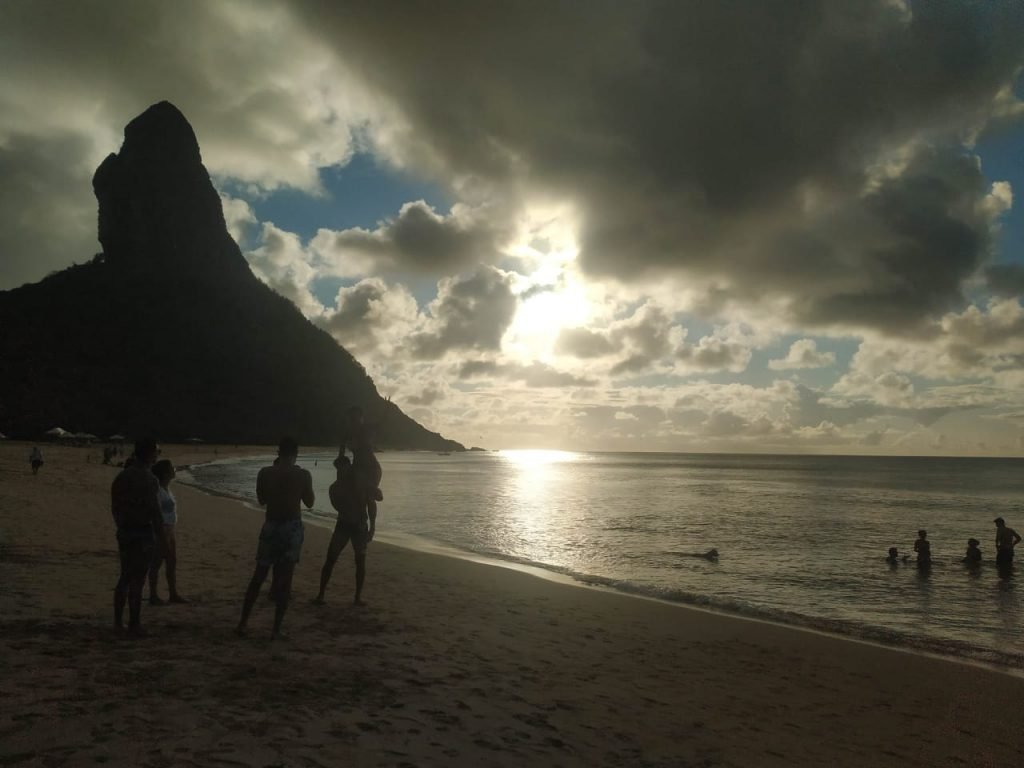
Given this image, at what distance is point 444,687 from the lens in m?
6.04

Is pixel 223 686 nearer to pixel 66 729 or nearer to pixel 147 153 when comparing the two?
pixel 66 729

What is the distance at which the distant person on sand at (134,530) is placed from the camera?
21.5 feet

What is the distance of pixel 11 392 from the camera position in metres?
87.1

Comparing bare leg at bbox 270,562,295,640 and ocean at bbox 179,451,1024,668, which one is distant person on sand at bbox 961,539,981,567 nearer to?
ocean at bbox 179,451,1024,668

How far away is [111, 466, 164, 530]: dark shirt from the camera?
655cm

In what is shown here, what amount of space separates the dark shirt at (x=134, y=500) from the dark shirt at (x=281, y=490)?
3.66 ft

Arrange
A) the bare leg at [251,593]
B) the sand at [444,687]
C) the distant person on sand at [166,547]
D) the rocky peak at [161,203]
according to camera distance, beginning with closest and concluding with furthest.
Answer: the sand at [444,687] → the bare leg at [251,593] → the distant person on sand at [166,547] → the rocky peak at [161,203]

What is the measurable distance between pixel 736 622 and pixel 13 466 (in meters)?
40.3

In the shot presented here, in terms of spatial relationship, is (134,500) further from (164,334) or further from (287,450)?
(164,334)

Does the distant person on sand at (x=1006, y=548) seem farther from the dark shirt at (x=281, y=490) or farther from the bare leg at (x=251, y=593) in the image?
the bare leg at (x=251, y=593)

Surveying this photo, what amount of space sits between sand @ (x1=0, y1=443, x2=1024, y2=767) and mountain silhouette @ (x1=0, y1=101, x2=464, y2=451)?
87442 millimetres

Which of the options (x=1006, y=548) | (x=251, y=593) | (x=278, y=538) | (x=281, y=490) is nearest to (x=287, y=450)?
(x=281, y=490)

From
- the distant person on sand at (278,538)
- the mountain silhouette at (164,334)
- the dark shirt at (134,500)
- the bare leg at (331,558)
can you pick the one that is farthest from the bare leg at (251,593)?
the mountain silhouette at (164,334)

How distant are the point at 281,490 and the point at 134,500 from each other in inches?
60.7
